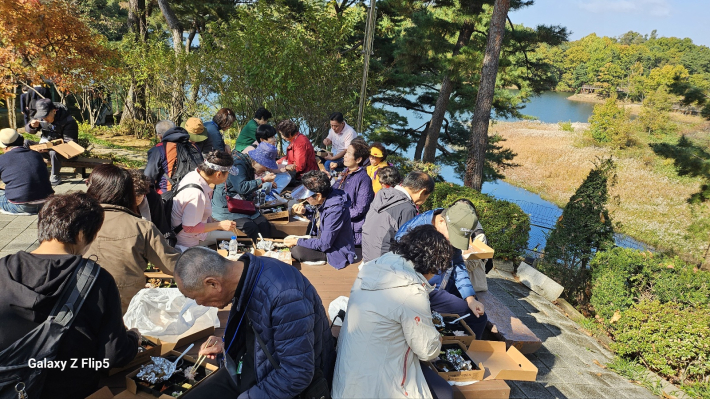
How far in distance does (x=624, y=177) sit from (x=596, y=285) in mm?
27888

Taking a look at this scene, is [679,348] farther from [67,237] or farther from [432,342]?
[67,237]

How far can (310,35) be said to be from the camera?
39.0 ft

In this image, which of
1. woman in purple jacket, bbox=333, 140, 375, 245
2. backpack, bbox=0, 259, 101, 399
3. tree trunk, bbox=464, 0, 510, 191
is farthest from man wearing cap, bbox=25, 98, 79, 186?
tree trunk, bbox=464, 0, 510, 191

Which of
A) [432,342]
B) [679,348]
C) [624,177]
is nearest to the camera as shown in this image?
[432,342]

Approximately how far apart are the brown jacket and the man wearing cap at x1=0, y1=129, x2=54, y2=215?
9.71 ft

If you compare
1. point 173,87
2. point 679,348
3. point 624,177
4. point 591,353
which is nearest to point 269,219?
point 591,353

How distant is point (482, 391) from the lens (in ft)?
9.24

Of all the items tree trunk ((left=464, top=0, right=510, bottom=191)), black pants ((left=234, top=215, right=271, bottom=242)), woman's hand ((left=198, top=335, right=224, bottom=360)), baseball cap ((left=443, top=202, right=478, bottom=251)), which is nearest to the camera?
woman's hand ((left=198, top=335, right=224, bottom=360))

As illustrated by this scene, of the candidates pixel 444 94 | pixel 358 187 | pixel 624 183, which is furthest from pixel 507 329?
pixel 624 183

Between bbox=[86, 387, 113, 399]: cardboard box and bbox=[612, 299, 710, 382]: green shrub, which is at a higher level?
bbox=[86, 387, 113, 399]: cardboard box

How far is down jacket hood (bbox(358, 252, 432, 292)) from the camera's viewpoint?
92.0 inches

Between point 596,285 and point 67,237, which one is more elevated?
point 67,237

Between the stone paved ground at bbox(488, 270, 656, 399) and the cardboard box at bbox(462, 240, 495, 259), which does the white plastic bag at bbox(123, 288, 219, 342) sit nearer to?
the cardboard box at bbox(462, 240, 495, 259)

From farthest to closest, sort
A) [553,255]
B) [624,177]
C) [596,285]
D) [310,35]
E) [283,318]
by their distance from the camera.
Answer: [624,177] < [310,35] < [553,255] < [596,285] < [283,318]
